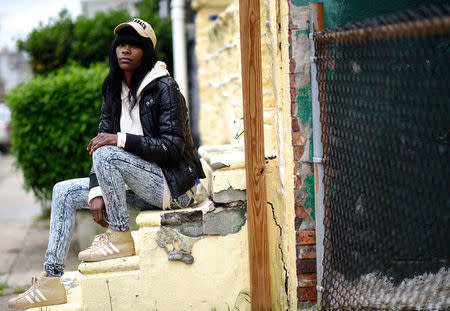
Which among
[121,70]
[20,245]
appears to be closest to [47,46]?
[20,245]

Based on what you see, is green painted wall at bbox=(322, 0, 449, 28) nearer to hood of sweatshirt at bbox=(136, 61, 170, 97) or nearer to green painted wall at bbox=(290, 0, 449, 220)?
green painted wall at bbox=(290, 0, 449, 220)

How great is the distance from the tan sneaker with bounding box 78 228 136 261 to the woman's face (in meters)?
0.98

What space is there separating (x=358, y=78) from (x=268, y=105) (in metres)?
1.05

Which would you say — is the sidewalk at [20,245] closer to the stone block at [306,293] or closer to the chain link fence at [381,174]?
the stone block at [306,293]

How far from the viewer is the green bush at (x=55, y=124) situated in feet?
Answer: 20.9

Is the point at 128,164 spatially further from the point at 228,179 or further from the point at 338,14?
the point at 338,14

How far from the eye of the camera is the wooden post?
10.5ft

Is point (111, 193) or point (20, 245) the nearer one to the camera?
point (111, 193)

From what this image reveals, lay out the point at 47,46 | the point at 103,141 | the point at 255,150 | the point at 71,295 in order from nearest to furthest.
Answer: the point at 255,150
the point at 103,141
the point at 71,295
the point at 47,46

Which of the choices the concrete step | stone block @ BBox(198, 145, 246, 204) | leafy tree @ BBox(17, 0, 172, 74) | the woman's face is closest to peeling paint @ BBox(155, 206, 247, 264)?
stone block @ BBox(198, 145, 246, 204)

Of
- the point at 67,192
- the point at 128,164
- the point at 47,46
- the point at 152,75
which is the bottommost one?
the point at 67,192

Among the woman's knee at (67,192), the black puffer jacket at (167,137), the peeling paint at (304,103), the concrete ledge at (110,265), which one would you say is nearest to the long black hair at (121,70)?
the black puffer jacket at (167,137)

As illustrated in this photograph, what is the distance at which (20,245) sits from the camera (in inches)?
249

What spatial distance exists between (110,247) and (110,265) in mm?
104
